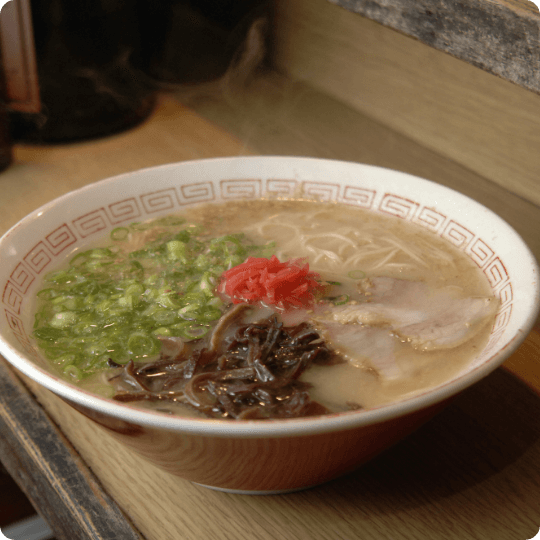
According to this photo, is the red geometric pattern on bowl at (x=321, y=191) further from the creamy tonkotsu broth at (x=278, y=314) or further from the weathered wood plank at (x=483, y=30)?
the weathered wood plank at (x=483, y=30)

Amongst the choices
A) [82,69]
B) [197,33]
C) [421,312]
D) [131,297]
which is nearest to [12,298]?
[131,297]

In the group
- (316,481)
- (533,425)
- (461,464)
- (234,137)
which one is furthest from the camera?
(234,137)

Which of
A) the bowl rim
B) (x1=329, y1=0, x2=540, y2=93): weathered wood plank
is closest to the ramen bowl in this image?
the bowl rim

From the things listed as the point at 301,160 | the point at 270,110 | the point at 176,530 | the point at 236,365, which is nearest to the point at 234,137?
the point at 270,110

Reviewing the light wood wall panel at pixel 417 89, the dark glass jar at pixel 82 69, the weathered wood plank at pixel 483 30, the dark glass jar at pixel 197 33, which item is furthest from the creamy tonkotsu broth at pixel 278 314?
the dark glass jar at pixel 197 33

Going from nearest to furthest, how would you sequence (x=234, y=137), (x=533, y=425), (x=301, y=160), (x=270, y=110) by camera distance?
1. (x=533, y=425)
2. (x=301, y=160)
3. (x=234, y=137)
4. (x=270, y=110)

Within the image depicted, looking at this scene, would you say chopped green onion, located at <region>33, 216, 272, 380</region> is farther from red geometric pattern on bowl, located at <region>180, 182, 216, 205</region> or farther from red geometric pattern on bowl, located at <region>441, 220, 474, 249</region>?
red geometric pattern on bowl, located at <region>441, 220, 474, 249</region>

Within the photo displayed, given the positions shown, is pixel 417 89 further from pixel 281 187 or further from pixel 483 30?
pixel 483 30

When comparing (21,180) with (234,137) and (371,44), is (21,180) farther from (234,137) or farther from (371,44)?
(371,44)
